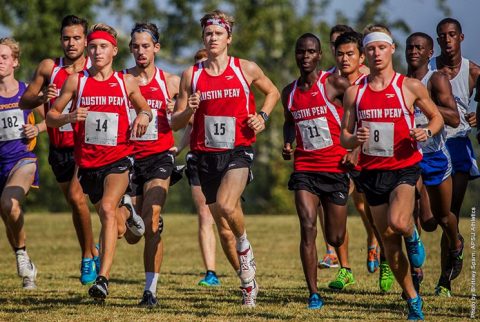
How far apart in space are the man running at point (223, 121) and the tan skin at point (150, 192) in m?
0.64

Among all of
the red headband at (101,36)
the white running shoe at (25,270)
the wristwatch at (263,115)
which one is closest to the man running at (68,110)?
the white running shoe at (25,270)

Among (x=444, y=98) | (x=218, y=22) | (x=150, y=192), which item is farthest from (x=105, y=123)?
(x=444, y=98)

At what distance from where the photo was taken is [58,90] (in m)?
11.9

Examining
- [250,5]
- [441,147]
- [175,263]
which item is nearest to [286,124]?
[441,147]

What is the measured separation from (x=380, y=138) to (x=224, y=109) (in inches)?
72.3

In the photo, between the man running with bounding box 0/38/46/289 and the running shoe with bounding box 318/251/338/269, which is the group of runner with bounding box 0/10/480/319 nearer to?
the man running with bounding box 0/38/46/289

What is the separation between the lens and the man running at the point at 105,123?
33.3 feet

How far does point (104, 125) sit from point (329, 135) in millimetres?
2404

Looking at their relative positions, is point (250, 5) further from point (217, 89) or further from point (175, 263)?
point (217, 89)

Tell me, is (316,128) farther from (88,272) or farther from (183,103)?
(88,272)

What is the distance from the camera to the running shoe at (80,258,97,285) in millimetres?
12219

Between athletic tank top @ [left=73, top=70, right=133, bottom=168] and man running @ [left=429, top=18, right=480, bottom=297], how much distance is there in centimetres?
373

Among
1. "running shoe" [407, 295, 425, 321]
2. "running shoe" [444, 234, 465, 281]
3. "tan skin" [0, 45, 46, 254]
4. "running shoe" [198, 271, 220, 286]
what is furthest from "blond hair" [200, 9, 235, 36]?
"running shoe" [198, 271, 220, 286]

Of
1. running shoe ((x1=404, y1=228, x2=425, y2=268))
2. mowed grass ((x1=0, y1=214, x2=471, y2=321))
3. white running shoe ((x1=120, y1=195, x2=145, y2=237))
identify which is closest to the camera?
mowed grass ((x1=0, y1=214, x2=471, y2=321))
